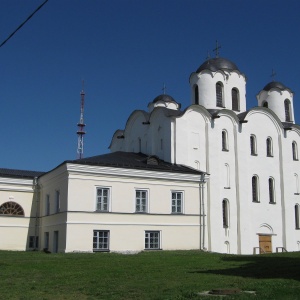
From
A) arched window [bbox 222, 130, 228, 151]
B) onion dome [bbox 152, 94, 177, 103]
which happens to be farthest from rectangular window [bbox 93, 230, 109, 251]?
onion dome [bbox 152, 94, 177, 103]

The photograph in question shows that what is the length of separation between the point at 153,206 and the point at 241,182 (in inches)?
324

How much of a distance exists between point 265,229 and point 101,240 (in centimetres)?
1340

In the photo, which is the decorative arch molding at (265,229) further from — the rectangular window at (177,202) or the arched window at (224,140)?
the rectangular window at (177,202)

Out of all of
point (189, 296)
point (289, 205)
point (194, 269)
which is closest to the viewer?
point (189, 296)

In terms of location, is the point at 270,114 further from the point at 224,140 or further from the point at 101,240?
the point at 101,240

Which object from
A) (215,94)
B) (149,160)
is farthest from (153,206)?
(215,94)

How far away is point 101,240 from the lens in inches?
1096

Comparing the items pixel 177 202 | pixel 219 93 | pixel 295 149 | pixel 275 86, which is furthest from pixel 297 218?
pixel 177 202

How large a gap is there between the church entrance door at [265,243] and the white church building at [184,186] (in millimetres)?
72

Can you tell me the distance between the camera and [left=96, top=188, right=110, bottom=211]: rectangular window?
92.2 ft

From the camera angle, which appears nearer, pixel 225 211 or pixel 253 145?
pixel 225 211

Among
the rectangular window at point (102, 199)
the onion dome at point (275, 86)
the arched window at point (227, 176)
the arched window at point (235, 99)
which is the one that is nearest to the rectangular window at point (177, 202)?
the rectangular window at point (102, 199)

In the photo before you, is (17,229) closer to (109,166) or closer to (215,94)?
(109,166)

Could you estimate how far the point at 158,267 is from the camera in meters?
18.5
